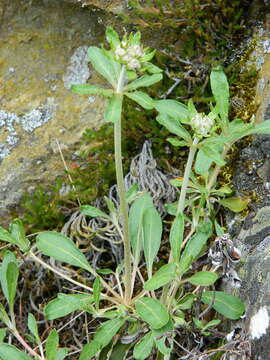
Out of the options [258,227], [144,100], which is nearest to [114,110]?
[144,100]

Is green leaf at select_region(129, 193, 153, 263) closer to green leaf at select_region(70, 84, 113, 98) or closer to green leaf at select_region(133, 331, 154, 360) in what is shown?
green leaf at select_region(133, 331, 154, 360)

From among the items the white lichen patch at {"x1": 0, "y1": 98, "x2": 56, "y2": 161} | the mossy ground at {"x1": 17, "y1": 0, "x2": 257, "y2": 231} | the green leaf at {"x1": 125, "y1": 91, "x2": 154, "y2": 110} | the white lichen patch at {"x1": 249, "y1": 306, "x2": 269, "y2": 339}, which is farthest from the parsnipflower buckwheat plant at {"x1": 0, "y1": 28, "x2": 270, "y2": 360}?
the white lichen patch at {"x1": 0, "y1": 98, "x2": 56, "y2": 161}

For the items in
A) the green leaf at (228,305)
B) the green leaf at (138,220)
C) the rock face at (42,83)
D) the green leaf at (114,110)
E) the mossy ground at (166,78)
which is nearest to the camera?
the green leaf at (114,110)

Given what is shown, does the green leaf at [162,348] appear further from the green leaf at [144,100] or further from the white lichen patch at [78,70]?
the white lichen patch at [78,70]

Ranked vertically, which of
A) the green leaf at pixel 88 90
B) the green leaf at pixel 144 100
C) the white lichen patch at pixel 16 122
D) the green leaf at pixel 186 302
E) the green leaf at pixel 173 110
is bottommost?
the green leaf at pixel 186 302

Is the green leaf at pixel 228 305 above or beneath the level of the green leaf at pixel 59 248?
beneath

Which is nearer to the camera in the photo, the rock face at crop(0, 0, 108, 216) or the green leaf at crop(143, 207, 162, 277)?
the green leaf at crop(143, 207, 162, 277)

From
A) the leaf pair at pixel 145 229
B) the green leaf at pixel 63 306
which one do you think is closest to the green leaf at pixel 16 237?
the green leaf at pixel 63 306

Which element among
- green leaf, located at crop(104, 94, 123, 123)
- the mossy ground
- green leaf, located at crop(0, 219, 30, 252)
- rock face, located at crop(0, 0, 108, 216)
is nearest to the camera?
green leaf, located at crop(104, 94, 123, 123)
